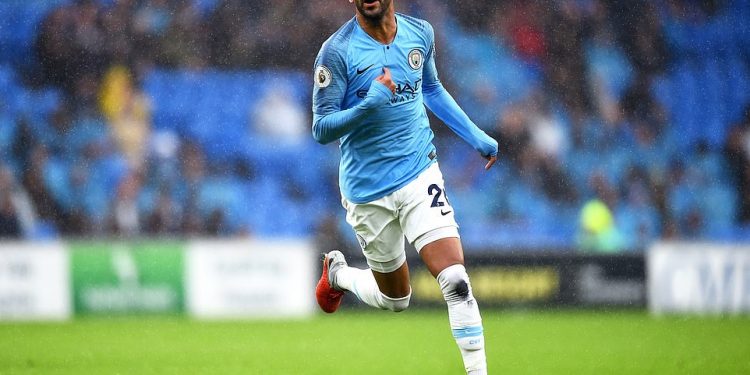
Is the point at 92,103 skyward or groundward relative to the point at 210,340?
skyward

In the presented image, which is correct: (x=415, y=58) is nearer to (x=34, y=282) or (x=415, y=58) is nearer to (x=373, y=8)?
(x=373, y=8)

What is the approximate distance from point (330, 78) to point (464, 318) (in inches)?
55.7

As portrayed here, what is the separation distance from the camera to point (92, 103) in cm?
1588

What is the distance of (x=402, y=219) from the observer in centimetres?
576

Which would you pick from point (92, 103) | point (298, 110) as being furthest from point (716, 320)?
point (92, 103)

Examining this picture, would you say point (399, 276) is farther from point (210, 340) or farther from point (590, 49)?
point (590, 49)

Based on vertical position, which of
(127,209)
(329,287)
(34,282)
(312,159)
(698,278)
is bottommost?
(698,278)

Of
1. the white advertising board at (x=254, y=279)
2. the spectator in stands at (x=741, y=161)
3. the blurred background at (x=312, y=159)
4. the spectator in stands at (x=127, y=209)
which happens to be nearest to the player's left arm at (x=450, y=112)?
the blurred background at (x=312, y=159)

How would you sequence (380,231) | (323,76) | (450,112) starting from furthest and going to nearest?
(450,112) < (380,231) < (323,76)

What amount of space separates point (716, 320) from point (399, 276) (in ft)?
20.2

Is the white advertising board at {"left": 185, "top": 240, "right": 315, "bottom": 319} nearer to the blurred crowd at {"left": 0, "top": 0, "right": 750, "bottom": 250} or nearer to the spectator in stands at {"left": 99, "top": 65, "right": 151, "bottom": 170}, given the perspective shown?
the blurred crowd at {"left": 0, "top": 0, "right": 750, "bottom": 250}

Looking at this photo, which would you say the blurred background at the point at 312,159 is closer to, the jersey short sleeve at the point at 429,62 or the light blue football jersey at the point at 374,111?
the jersey short sleeve at the point at 429,62

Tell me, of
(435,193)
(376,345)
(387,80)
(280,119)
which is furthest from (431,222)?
(280,119)

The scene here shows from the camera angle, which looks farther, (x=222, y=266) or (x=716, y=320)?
(x=222, y=266)
